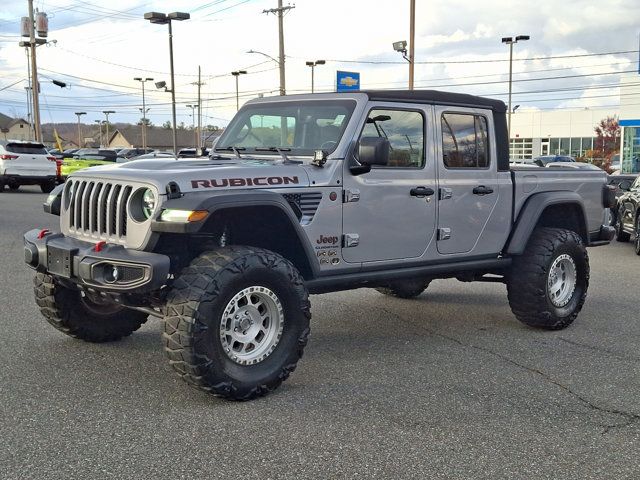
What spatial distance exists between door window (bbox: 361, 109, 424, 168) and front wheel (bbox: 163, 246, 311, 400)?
1.40 meters

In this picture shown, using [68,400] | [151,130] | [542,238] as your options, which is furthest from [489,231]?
[151,130]

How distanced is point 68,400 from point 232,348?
3.53 feet

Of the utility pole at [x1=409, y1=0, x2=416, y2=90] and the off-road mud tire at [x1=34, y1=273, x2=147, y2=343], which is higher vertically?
the utility pole at [x1=409, y1=0, x2=416, y2=90]

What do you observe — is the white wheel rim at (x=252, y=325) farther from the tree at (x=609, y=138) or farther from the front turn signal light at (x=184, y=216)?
the tree at (x=609, y=138)

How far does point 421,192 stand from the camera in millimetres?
5855

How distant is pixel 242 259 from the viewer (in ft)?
15.4

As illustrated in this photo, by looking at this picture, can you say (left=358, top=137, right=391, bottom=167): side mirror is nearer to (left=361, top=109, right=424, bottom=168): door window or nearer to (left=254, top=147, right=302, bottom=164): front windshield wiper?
(left=361, top=109, right=424, bottom=168): door window

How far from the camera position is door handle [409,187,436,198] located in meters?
5.80

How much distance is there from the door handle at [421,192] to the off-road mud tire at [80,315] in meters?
2.42

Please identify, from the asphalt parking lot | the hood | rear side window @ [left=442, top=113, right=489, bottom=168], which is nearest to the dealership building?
rear side window @ [left=442, top=113, right=489, bottom=168]

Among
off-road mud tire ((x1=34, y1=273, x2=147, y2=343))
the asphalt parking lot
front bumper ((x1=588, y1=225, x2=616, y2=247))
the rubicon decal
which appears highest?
the rubicon decal

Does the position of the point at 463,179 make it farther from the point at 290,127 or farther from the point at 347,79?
the point at 347,79

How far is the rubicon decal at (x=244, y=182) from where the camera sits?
4.71 m

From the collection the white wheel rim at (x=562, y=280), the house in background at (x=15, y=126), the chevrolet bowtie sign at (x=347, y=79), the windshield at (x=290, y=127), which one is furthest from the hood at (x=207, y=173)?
the house in background at (x=15, y=126)
